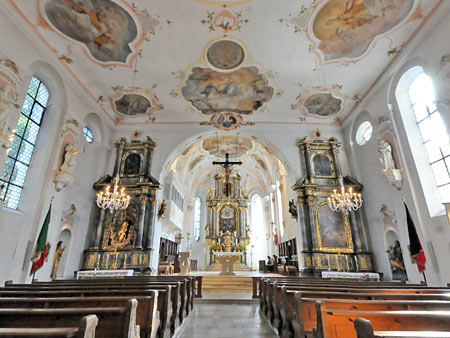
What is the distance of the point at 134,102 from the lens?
11.8 meters

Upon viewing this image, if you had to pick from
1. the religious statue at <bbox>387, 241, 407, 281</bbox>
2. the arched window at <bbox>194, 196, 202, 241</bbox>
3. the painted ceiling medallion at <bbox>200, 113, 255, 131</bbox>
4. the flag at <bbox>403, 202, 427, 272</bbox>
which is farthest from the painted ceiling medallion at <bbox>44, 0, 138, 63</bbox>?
the arched window at <bbox>194, 196, 202, 241</bbox>

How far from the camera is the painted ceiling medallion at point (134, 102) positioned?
36.7ft

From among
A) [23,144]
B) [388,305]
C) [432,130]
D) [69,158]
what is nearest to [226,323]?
[388,305]

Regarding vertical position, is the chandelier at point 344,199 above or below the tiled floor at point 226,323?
above

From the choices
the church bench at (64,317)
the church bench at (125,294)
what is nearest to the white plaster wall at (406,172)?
the church bench at (125,294)

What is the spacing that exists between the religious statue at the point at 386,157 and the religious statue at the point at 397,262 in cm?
301

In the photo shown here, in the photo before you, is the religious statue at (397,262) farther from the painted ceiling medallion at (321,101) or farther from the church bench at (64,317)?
the church bench at (64,317)

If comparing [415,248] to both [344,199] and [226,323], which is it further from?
[226,323]

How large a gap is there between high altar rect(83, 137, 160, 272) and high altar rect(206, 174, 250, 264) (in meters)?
10.5

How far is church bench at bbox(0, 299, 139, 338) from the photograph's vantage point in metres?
2.04

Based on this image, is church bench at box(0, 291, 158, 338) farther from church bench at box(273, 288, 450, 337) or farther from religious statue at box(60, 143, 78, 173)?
religious statue at box(60, 143, 78, 173)

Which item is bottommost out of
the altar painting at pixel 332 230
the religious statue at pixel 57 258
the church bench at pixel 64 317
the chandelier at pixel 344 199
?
the church bench at pixel 64 317

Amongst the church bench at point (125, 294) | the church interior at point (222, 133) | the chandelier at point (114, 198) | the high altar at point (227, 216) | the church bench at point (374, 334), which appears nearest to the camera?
the church bench at point (374, 334)

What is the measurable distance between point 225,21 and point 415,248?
946 centimetres
